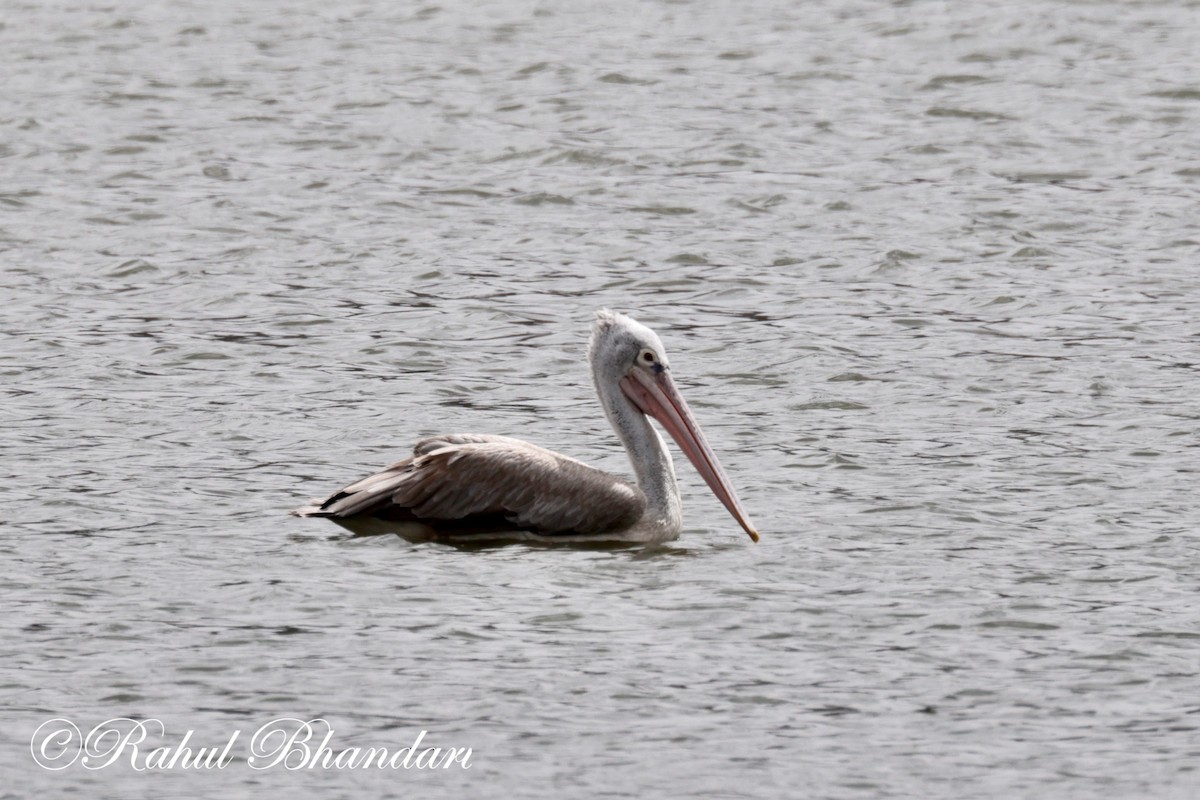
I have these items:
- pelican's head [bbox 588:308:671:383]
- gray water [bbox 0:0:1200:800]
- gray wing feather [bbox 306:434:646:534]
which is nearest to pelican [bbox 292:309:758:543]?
gray wing feather [bbox 306:434:646:534]

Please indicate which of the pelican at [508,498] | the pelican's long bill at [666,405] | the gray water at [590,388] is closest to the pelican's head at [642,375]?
the pelican's long bill at [666,405]

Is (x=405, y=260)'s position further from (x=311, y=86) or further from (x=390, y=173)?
(x=311, y=86)

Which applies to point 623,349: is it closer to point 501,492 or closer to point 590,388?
point 501,492

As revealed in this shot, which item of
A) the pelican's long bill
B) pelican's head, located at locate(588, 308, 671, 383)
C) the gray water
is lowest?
the gray water

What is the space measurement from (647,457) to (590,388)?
1.99 metres

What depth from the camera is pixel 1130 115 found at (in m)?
16.8

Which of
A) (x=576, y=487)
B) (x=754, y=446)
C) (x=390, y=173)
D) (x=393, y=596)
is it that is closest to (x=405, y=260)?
(x=390, y=173)

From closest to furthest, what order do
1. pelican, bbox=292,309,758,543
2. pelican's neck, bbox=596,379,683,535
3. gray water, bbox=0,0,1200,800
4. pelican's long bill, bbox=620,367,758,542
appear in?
gray water, bbox=0,0,1200,800 → pelican, bbox=292,309,758,543 → pelican's neck, bbox=596,379,683,535 → pelican's long bill, bbox=620,367,758,542

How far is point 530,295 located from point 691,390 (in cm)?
197

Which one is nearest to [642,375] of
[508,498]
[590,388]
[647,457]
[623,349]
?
[623,349]

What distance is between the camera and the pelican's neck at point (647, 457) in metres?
8.94

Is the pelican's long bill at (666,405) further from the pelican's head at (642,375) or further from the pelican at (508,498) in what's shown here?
the pelican at (508,498)

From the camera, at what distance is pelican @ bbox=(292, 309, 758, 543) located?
8.81 metres

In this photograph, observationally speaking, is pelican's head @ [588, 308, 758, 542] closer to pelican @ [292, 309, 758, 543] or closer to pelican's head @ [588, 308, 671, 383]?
pelican's head @ [588, 308, 671, 383]
